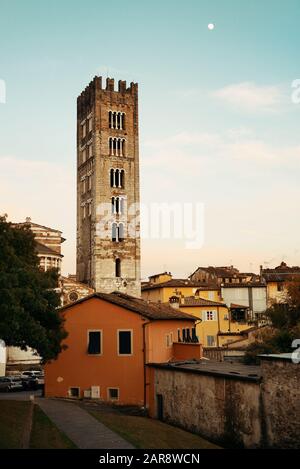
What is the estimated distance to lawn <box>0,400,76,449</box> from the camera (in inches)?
700

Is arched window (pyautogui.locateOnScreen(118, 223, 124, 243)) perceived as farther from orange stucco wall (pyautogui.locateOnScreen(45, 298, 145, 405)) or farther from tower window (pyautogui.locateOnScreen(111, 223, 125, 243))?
orange stucco wall (pyautogui.locateOnScreen(45, 298, 145, 405))

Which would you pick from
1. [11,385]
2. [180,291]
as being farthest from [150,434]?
[180,291]

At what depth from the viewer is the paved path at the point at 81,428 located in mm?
19891

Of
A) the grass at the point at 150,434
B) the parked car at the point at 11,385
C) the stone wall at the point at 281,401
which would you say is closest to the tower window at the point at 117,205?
the parked car at the point at 11,385

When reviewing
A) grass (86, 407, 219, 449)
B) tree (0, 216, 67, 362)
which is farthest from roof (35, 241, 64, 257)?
grass (86, 407, 219, 449)

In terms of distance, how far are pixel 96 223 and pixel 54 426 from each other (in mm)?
59076

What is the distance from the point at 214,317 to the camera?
217 feet

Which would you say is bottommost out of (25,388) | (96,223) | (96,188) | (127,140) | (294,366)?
(25,388)

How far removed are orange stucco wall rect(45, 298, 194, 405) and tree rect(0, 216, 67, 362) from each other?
685cm

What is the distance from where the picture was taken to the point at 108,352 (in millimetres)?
32625

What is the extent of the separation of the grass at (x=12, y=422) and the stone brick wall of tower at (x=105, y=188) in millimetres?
52834
